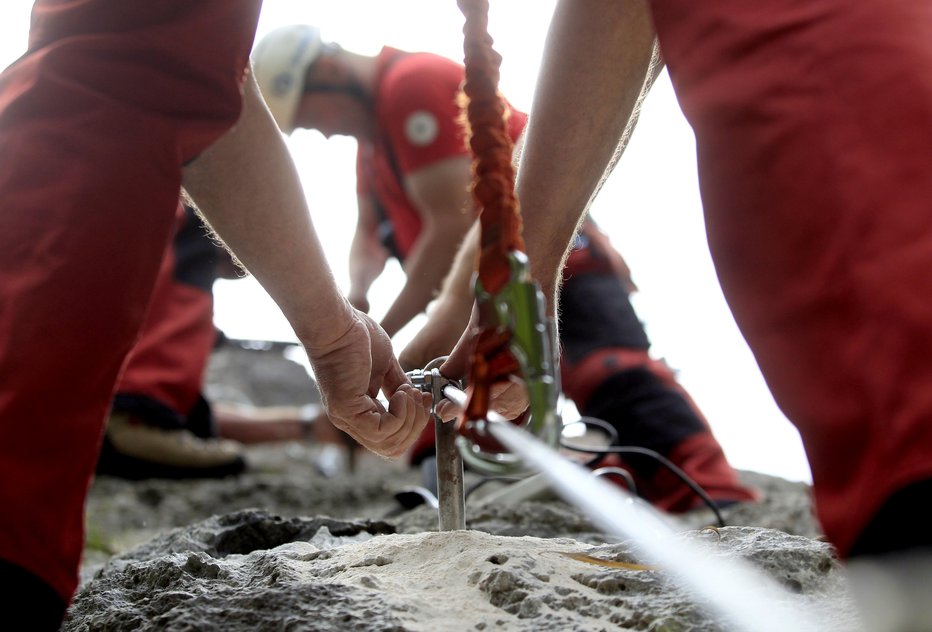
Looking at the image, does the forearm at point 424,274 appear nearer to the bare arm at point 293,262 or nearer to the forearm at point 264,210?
the bare arm at point 293,262

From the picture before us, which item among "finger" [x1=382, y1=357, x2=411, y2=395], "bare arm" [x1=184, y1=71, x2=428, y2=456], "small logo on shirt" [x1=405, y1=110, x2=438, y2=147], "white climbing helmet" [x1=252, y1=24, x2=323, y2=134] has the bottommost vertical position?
"finger" [x1=382, y1=357, x2=411, y2=395]

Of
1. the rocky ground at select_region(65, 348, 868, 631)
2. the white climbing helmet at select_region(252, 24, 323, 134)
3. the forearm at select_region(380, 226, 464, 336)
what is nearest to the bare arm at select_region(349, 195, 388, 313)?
the white climbing helmet at select_region(252, 24, 323, 134)

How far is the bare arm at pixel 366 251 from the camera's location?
373 cm

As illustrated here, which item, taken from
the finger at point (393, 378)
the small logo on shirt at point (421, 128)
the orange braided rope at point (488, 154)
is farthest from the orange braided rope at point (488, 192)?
the small logo on shirt at point (421, 128)

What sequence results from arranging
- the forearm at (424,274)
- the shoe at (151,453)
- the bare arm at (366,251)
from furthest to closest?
the bare arm at (366,251), the shoe at (151,453), the forearm at (424,274)

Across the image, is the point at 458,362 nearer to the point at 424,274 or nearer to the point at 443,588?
the point at 443,588

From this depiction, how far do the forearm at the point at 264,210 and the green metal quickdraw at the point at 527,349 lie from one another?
0.40m

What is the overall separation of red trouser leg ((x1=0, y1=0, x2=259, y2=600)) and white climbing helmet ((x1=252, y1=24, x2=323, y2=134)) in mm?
2551

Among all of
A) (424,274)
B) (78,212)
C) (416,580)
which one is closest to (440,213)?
(424,274)

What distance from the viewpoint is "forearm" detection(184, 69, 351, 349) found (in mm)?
1051

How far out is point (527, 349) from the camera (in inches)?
29.0

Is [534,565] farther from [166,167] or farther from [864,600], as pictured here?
[166,167]

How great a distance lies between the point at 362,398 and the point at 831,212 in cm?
73

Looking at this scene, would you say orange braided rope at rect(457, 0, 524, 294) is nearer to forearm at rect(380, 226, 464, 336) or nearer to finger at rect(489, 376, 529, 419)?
finger at rect(489, 376, 529, 419)
